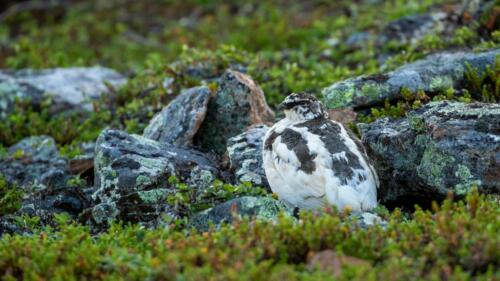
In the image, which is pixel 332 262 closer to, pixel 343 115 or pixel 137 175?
pixel 137 175

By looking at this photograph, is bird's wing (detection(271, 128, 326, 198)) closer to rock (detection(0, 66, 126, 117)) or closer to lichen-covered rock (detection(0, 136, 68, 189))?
lichen-covered rock (detection(0, 136, 68, 189))

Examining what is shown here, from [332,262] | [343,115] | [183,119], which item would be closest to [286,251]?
[332,262]

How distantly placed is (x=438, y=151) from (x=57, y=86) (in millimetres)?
7689

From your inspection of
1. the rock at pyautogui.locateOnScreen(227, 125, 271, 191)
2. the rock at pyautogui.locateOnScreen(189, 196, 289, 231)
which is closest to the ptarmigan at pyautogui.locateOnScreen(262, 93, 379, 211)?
the rock at pyautogui.locateOnScreen(189, 196, 289, 231)

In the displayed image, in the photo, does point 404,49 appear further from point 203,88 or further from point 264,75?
point 203,88

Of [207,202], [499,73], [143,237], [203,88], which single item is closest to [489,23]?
[499,73]

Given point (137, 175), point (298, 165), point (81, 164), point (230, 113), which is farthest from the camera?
point (81, 164)

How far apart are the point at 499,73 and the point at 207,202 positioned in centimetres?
400

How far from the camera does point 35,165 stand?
11484 millimetres

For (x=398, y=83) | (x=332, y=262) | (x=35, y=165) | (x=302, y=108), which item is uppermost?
(x=302, y=108)

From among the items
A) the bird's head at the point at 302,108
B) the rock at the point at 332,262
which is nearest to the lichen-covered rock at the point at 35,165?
the bird's head at the point at 302,108

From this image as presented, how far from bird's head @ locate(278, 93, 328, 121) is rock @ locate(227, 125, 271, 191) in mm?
590

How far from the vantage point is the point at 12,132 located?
13141mm

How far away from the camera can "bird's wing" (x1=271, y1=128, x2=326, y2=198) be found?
315 inches
